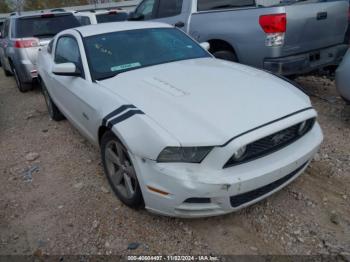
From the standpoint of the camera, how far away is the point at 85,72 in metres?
3.39

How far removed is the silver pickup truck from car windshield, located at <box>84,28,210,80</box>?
979 millimetres

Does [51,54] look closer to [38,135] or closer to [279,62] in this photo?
[38,135]

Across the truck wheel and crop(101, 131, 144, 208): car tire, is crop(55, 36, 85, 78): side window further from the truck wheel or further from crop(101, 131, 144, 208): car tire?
the truck wheel

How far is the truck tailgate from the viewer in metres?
4.39

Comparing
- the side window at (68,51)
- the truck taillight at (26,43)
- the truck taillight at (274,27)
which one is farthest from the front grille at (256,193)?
the truck taillight at (26,43)

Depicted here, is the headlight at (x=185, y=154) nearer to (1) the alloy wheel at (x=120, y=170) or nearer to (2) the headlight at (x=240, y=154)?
(2) the headlight at (x=240, y=154)

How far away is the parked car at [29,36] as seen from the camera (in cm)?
668

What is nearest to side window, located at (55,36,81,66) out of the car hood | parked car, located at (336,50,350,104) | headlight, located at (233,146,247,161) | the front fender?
the car hood

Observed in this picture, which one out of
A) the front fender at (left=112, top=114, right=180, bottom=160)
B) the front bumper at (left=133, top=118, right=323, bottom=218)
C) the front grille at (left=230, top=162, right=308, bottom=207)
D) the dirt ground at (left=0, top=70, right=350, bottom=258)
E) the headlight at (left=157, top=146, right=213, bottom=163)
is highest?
the front fender at (left=112, top=114, right=180, bottom=160)

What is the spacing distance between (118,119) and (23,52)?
498 cm

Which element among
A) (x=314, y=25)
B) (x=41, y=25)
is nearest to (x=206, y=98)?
(x=314, y=25)

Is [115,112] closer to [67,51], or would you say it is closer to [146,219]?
[146,219]

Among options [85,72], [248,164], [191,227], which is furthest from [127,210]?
[85,72]

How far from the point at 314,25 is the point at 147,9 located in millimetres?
3462
